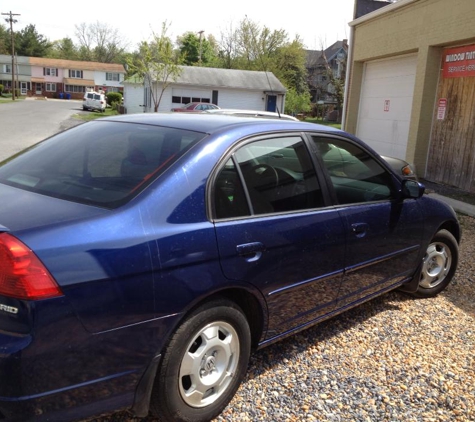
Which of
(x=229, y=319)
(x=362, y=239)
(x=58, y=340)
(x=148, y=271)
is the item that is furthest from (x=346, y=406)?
(x=58, y=340)

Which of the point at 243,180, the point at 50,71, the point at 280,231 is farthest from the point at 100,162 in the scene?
the point at 50,71

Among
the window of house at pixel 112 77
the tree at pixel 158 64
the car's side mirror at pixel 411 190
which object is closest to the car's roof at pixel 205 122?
the car's side mirror at pixel 411 190

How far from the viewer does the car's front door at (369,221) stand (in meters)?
3.54

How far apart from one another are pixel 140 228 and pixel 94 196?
394 mm

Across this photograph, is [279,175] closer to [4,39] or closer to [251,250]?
[251,250]

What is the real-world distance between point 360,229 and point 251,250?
1136 mm

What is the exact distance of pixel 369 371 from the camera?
11.1ft

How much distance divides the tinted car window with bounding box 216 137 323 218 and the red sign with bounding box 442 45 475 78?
8.60 m

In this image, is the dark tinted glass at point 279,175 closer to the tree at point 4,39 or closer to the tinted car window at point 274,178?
the tinted car window at point 274,178

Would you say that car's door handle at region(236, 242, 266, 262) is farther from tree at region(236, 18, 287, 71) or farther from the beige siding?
tree at region(236, 18, 287, 71)

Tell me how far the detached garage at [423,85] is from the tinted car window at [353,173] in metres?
7.34

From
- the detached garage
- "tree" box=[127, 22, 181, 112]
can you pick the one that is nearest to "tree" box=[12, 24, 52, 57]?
"tree" box=[127, 22, 181, 112]

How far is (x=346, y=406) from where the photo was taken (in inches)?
117

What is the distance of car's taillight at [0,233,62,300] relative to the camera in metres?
1.99
